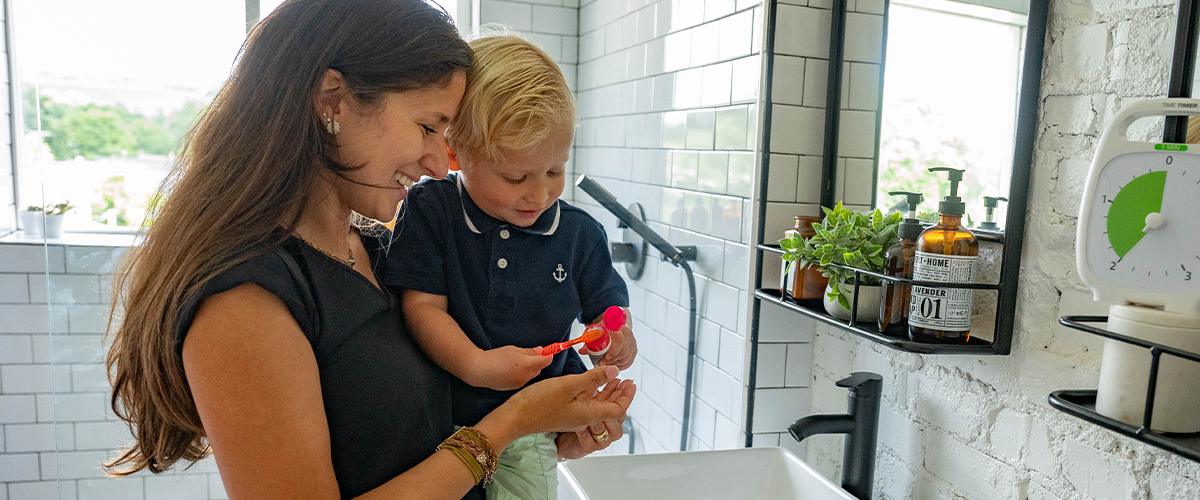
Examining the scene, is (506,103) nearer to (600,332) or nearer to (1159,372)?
(600,332)

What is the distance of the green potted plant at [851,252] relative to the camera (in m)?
1.20

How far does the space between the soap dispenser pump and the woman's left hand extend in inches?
23.4

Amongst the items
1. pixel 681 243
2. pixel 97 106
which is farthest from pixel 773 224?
pixel 97 106

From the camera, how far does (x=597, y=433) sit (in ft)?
3.72

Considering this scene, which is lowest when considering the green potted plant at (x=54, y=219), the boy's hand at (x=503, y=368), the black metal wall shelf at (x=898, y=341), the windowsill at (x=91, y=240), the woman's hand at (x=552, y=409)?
the woman's hand at (x=552, y=409)

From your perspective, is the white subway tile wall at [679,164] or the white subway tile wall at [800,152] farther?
the white subway tile wall at [679,164]

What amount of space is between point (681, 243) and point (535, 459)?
950mm

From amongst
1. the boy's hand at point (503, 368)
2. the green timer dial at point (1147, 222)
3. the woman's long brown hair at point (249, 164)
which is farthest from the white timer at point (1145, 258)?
the woman's long brown hair at point (249, 164)

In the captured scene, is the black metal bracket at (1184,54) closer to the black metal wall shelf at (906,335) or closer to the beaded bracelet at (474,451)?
the black metal wall shelf at (906,335)

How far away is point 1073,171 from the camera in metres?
0.99

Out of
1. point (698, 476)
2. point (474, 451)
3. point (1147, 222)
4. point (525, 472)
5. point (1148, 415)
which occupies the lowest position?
point (698, 476)

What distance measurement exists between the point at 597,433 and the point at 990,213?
27.1 inches

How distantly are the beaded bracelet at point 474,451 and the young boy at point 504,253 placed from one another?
0.11 meters

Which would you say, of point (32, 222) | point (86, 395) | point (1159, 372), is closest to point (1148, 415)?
point (1159, 372)
